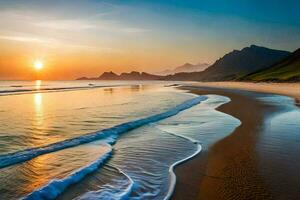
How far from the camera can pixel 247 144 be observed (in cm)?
Answer: 1097

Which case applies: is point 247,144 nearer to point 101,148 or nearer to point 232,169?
point 232,169

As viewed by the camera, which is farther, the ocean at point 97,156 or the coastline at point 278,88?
the coastline at point 278,88

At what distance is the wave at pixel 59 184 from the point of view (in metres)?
6.05

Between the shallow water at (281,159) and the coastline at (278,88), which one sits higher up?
the coastline at (278,88)

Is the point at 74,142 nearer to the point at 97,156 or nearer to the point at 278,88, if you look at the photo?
the point at 97,156

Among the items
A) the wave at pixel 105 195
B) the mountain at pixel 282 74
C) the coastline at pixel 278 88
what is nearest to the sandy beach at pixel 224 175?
the wave at pixel 105 195

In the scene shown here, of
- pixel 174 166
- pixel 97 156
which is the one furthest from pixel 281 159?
pixel 97 156

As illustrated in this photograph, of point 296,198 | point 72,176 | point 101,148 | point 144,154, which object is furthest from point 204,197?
point 101,148

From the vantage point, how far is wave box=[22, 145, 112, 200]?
6.05 meters

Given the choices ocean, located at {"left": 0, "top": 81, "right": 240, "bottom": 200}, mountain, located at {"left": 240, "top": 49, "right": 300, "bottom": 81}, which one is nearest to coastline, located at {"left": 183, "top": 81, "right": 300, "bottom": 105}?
mountain, located at {"left": 240, "top": 49, "right": 300, "bottom": 81}

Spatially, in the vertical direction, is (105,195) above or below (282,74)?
below

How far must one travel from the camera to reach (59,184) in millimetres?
6625

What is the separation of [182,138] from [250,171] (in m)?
4.92

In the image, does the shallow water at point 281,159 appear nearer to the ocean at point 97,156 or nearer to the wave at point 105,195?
the ocean at point 97,156
